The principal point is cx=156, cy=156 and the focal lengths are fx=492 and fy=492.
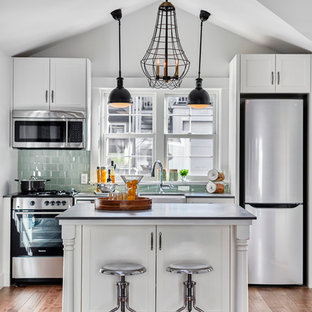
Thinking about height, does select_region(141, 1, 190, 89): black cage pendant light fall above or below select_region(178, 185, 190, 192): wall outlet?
above

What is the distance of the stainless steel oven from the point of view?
17.2 feet

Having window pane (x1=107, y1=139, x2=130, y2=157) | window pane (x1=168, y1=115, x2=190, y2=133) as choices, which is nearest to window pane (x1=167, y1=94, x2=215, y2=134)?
window pane (x1=168, y1=115, x2=190, y2=133)

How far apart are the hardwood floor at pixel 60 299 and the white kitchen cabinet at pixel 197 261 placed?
96cm

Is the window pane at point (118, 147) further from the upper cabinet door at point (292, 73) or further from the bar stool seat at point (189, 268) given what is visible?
the bar stool seat at point (189, 268)

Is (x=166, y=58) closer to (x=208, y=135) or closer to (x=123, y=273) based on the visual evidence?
(x=123, y=273)

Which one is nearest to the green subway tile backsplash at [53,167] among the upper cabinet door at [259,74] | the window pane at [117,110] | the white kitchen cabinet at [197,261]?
the window pane at [117,110]

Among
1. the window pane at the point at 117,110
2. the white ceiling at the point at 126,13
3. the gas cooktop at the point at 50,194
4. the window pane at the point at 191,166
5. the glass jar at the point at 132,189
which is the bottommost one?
the gas cooktop at the point at 50,194

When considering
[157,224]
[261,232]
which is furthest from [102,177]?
[157,224]

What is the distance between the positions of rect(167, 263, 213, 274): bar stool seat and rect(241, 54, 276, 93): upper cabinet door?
8.33 ft

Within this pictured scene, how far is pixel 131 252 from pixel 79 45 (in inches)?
127

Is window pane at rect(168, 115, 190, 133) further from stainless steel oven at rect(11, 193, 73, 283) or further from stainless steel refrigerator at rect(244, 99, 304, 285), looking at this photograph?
stainless steel oven at rect(11, 193, 73, 283)

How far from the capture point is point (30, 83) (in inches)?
217

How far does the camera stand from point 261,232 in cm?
521

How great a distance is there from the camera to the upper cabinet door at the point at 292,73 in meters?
5.36
